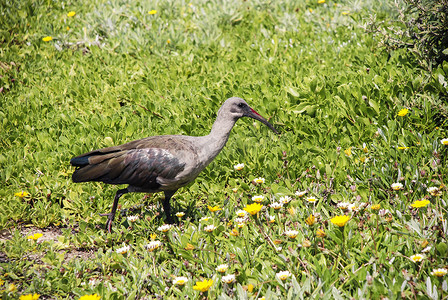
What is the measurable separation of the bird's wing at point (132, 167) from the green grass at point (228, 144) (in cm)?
42

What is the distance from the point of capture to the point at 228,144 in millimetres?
5676

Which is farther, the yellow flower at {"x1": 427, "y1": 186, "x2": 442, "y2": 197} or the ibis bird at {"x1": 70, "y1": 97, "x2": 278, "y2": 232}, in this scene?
the ibis bird at {"x1": 70, "y1": 97, "x2": 278, "y2": 232}

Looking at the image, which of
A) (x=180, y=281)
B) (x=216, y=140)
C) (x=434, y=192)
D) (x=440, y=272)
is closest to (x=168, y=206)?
(x=216, y=140)

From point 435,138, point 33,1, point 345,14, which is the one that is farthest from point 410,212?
point 33,1

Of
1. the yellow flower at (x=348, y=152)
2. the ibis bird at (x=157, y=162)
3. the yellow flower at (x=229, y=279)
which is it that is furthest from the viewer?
the yellow flower at (x=348, y=152)

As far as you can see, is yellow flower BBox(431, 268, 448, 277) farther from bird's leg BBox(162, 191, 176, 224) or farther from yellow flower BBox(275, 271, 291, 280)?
bird's leg BBox(162, 191, 176, 224)

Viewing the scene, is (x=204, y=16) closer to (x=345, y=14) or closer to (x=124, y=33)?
(x=124, y=33)

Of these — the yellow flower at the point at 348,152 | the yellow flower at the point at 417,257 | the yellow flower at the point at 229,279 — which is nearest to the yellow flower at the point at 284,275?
the yellow flower at the point at 229,279

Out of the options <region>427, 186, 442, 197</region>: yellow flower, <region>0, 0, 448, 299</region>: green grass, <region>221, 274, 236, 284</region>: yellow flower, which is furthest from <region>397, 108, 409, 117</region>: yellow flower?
<region>221, 274, 236, 284</region>: yellow flower

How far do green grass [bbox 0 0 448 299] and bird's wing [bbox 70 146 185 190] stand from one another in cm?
42

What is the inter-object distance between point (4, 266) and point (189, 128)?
9.11ft

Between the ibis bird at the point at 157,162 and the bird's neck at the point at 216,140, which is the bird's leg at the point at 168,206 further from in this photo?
A: the bird's neck at the point at 216,140

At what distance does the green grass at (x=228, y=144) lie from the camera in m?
3.69

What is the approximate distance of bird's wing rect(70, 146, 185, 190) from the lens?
4.62 meters
